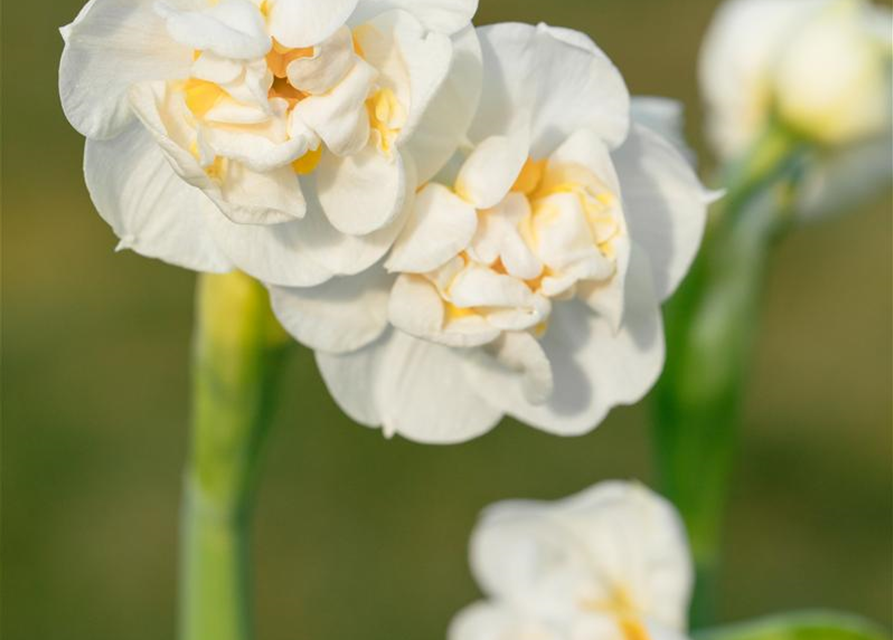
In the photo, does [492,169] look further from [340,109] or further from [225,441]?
[225,441]

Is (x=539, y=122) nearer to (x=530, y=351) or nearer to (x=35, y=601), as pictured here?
(x=530, y=351)

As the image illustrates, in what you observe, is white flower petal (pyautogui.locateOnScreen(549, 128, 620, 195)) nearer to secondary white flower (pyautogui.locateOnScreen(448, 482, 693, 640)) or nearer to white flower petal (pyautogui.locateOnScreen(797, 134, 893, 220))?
secondary white flower (pyautogui.locateOnScreen(448, 482, 693, 640))

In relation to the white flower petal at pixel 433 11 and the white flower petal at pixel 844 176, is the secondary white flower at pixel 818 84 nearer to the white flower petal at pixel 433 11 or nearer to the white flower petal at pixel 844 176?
the white flower petal at pixel 844 176

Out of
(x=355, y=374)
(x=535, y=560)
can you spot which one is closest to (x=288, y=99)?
(x=355, y=374)

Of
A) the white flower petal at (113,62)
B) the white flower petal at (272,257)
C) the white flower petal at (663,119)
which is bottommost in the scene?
the white flower petal at (272,257)

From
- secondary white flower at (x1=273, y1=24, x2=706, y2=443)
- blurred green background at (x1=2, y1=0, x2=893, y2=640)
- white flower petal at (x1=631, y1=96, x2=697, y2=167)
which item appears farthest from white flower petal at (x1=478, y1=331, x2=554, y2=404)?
blurred green background at (x1=2, y1=0, x2=893, y2=640)

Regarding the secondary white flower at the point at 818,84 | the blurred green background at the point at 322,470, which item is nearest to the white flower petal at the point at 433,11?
the secondary white flower at the point at 818,84

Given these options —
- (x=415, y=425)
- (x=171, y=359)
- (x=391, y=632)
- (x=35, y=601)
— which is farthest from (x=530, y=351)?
(x=171, y=359)
